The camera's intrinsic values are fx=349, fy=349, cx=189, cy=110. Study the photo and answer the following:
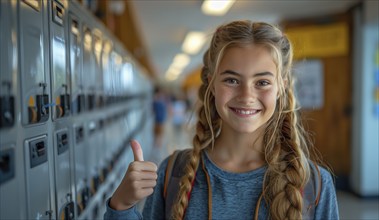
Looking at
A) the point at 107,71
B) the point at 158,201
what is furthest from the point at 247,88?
the point at 107,71

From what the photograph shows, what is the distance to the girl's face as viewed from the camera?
1.25 metres

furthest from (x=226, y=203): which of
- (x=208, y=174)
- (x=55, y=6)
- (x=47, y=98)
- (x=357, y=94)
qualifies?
(x=357, y=94)

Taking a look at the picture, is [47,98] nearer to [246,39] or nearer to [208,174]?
[208,174]

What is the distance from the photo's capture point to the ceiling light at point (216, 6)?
12.7 ft

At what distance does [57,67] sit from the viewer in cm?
162

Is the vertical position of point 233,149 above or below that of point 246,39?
below

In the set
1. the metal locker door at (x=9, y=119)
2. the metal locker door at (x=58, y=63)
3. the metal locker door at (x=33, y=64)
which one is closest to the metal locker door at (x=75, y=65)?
the metal locker door at (x=58, y=63)

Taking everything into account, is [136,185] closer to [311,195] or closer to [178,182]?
[178,182]

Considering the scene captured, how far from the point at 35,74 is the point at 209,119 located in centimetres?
71

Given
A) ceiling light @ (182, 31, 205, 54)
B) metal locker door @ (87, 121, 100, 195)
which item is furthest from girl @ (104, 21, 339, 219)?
ceiling light @ (182, 31, 205, 54)

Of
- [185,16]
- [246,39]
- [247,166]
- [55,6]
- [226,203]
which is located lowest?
[226,203]

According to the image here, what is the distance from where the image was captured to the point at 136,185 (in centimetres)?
116

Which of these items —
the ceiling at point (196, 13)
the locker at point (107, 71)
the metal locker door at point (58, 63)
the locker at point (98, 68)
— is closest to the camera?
the metal locker door at point (58, 63)

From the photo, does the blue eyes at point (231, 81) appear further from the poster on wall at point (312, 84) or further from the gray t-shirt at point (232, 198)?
the poster on wall at point (312, 84)
